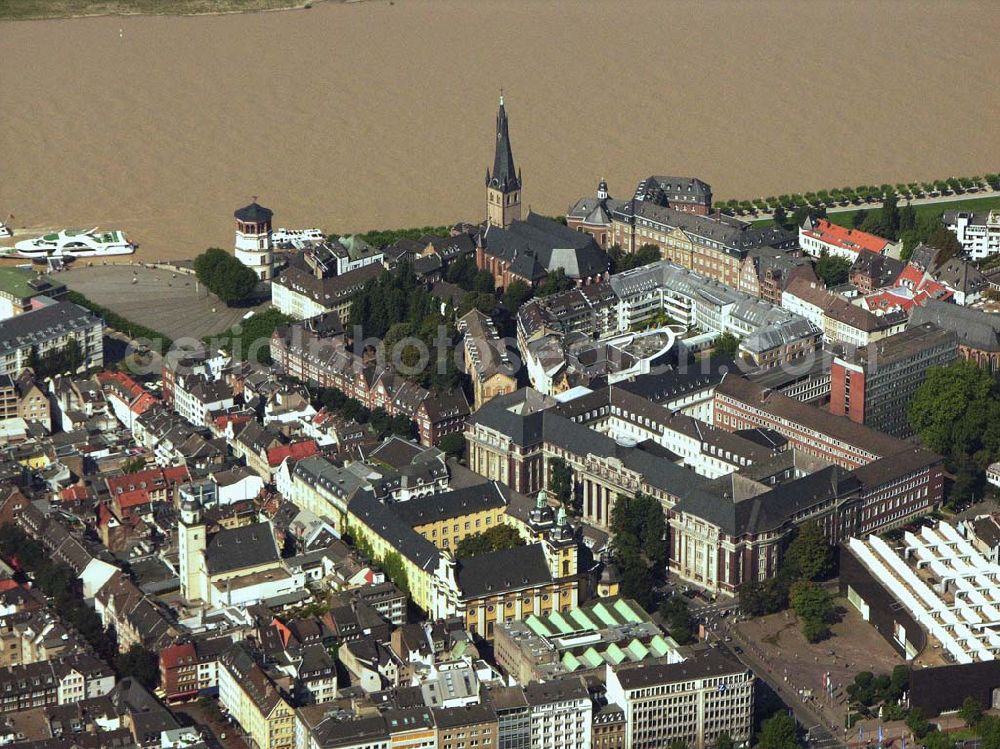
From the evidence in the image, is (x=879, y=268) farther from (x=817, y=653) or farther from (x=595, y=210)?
(x=817, y=653)

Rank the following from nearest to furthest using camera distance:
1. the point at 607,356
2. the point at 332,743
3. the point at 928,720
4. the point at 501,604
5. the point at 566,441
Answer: the point at 332,743 < the point at 928,720 < the point at 501,604 < the point at 566,441 < the point at 607,356

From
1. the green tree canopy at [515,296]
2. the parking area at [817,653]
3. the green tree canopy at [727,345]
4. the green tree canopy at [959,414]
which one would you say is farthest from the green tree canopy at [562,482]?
the green tree canopy at [515,296]

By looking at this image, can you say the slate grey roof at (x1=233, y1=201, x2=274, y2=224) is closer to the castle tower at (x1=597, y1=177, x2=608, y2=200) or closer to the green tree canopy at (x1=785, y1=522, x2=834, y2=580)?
the castle tower at (x1=597, y1=177, x2=608, y2=200)

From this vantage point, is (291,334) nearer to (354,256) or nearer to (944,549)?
(354,256)

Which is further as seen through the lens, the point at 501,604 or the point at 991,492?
the point at 991,492

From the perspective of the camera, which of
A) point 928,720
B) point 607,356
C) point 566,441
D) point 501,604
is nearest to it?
point 928,720

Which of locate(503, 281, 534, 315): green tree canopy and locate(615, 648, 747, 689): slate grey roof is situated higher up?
locate(503, 281, 534, 315): green tree canopy

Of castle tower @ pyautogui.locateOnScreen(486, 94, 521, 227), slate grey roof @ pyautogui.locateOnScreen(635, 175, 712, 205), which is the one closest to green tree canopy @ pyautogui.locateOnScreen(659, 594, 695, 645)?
castle tower @ pyautogui.locateOnScreen(486, 94, 521, 227)

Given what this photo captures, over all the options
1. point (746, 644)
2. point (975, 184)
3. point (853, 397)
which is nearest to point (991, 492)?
point (853, 397)
